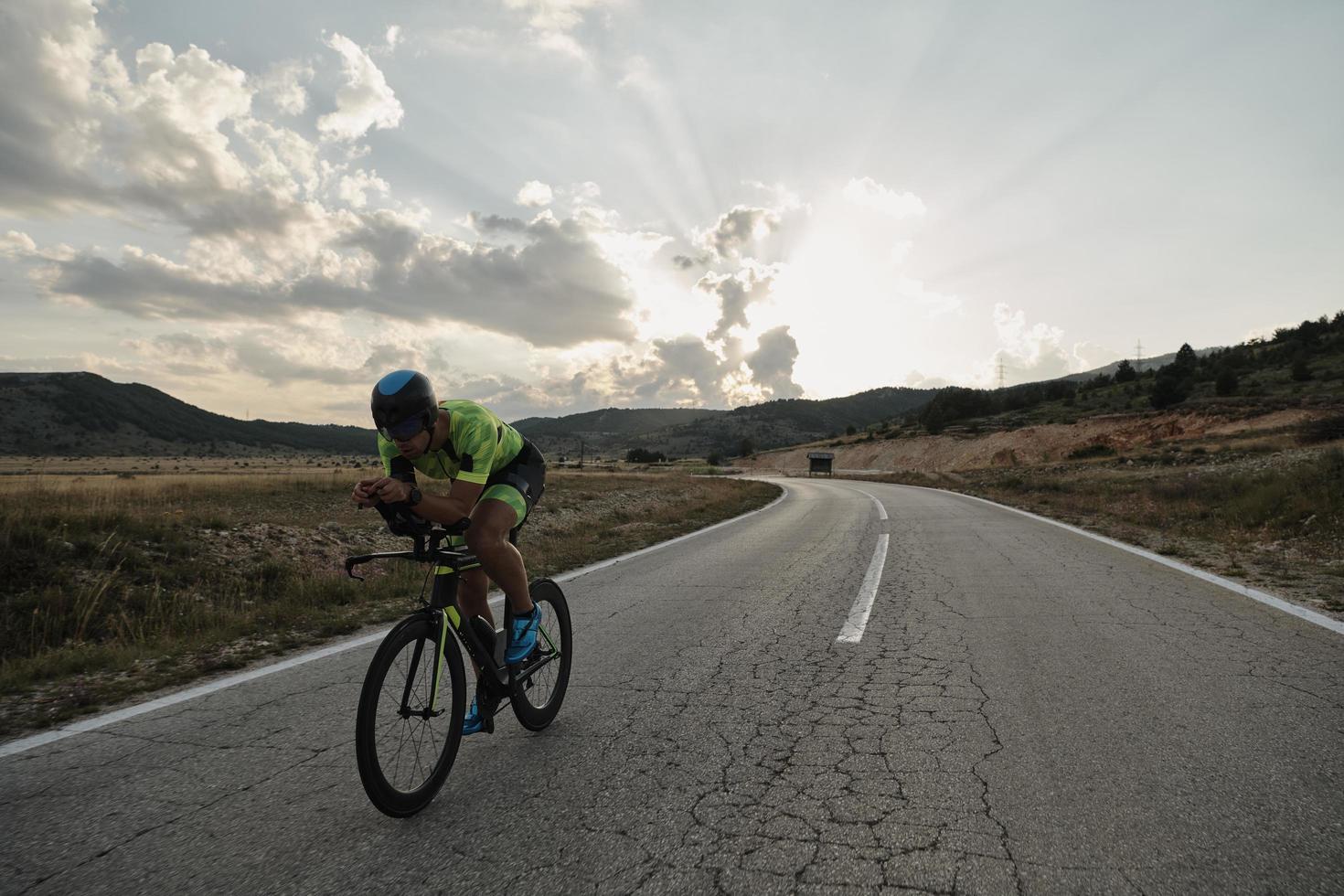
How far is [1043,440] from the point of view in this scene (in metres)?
53.0

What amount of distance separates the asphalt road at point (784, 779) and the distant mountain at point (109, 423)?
146198mm

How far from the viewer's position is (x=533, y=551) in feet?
38.2

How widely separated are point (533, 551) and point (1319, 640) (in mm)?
9886

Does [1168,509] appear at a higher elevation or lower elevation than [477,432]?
lower

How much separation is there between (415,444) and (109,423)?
177 metres

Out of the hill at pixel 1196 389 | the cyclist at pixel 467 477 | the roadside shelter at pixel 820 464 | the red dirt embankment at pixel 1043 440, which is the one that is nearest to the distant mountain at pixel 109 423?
the roadside shelter at pixel 820 464

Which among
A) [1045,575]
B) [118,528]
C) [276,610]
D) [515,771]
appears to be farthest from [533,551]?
[515,771]

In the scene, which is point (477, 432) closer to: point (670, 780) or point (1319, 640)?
point (670, 780)

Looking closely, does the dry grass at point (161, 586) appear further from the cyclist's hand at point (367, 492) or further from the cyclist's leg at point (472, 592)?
the cyclist's hand at point (367, 492)

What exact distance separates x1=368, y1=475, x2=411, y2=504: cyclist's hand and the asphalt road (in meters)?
1.36

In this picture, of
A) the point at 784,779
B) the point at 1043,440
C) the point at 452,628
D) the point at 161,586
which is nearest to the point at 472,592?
the point at 452,628

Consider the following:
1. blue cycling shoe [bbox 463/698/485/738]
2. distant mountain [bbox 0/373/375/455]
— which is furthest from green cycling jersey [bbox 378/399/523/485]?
distant mountain [bbox 0/373/375/455]

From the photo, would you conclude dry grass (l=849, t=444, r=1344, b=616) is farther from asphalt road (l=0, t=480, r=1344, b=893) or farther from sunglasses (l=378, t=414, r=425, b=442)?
sunglasses (l=378, t=414, r=425, b=442)

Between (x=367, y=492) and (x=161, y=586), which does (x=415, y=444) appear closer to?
(x=367, y=492)
